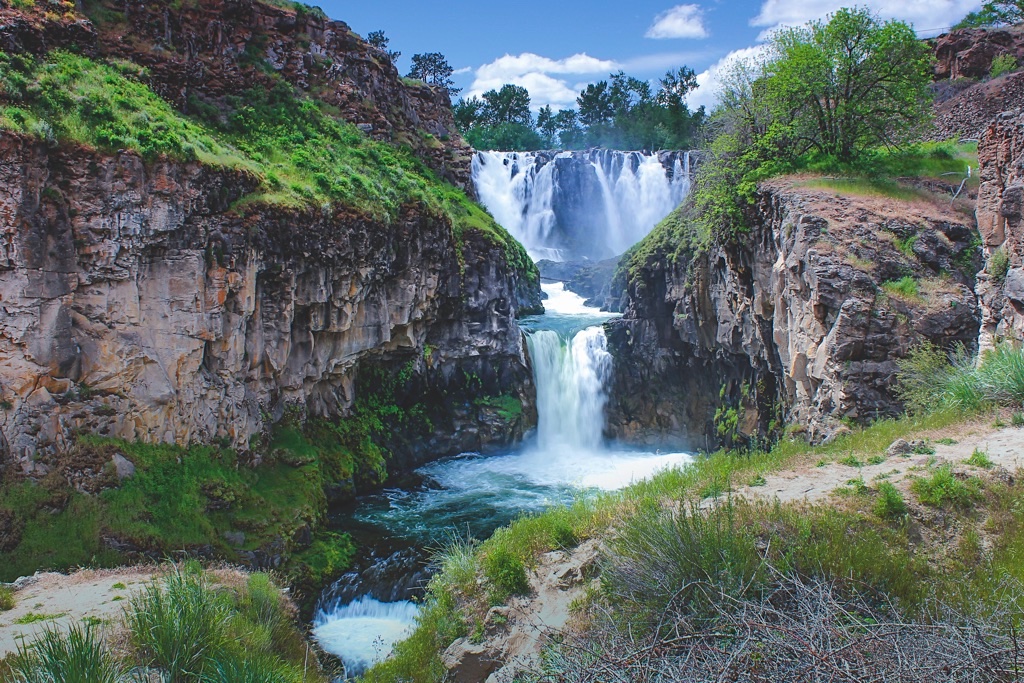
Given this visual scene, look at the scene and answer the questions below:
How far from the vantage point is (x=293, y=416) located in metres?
18.0

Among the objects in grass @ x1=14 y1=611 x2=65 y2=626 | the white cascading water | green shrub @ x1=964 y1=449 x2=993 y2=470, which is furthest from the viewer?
the white cascading water

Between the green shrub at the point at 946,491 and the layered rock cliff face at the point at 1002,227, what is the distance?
389cm

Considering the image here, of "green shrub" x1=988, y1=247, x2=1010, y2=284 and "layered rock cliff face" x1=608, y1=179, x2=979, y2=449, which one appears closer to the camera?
"green shrub" x1=988, y1=247, x2=1010, y2=284

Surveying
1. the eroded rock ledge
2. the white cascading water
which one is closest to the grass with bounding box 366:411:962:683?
the white cascading water

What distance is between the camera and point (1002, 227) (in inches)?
428

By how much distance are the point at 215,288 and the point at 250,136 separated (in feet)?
24.9

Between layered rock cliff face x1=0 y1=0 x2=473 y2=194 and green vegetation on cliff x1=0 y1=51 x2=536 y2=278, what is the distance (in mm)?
625

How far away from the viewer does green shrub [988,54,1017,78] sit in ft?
96.1

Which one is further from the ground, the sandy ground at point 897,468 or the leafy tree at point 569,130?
the leafy tree at point 569,130

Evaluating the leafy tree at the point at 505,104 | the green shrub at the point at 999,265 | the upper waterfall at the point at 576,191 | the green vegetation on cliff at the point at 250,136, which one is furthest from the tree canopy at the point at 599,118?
the green shrub at the point at 999,265

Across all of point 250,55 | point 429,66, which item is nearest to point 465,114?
point 429,66

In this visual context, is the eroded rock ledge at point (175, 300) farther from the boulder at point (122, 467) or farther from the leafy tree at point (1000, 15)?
the leafy tree at point (1000, 15)

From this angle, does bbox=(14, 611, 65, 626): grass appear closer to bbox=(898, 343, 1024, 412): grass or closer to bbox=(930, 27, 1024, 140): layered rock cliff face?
bbox=(898, 343, 1024, 412): grass

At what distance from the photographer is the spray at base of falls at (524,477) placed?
1314 cm
